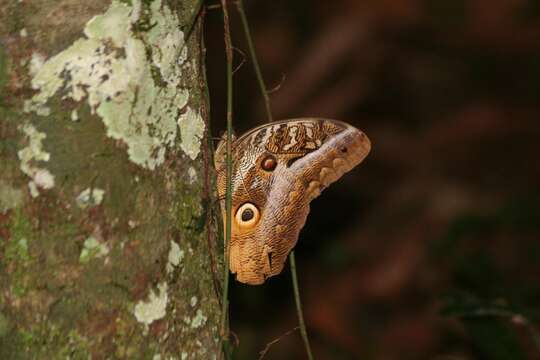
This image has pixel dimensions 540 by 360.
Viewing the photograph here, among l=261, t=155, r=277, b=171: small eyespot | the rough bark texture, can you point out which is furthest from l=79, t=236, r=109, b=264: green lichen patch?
l=261, t=155, r=277, b=171: small eyespot

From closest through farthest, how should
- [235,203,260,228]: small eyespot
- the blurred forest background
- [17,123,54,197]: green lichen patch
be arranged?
[17,123,54,197]: green lichen patch < [235,203,260,228]: small eyespot < the blurred forest background

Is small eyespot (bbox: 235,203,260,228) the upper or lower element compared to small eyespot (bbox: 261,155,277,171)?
lower

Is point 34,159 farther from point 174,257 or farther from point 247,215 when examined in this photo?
point 247,215

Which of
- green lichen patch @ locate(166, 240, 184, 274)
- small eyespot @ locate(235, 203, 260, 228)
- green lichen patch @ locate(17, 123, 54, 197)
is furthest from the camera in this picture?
small eyespot @ locate(235, 203, 260, 228)

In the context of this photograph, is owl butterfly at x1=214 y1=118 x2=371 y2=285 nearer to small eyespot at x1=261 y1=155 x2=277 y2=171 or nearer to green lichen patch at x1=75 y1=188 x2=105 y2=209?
small eyespot at x1=261 y1=155 x2=277 y2=171

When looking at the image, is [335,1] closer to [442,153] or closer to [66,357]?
[442,153]

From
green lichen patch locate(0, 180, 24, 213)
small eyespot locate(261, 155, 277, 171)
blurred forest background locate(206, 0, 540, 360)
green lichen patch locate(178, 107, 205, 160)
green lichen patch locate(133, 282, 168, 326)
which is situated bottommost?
blurred forest background locate(206, 0, 540, 360)

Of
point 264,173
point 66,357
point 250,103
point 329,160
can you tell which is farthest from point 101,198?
point 250,103
